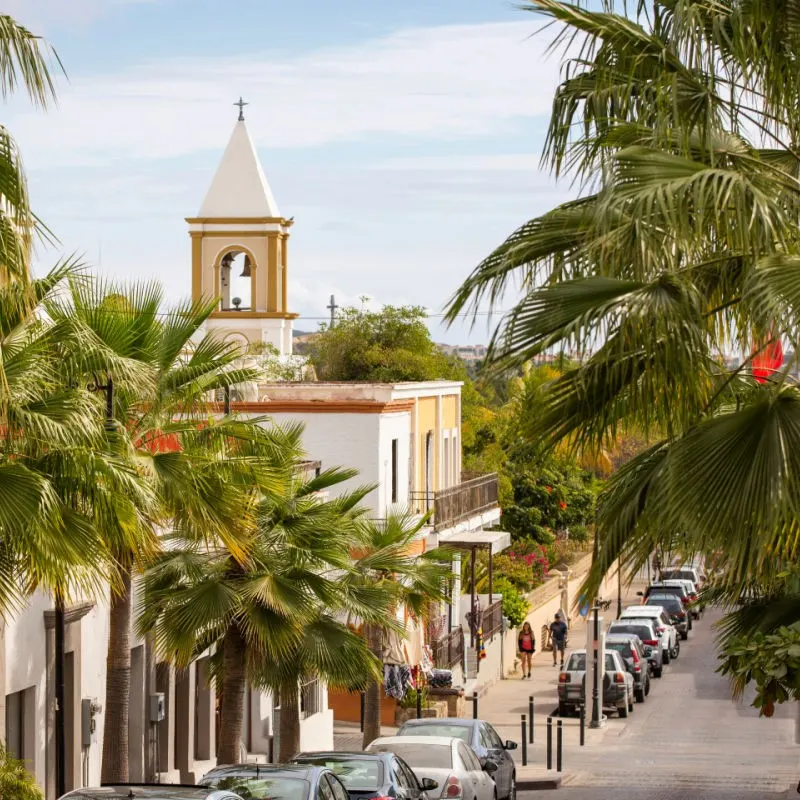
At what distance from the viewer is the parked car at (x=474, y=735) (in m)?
21.9

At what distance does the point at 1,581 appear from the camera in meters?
12.0

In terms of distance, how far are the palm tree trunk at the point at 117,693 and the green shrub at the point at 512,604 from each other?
2968 cm

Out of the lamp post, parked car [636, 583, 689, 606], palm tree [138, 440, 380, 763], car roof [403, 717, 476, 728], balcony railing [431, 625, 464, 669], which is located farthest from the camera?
parked car [636, 583, 689, 606]

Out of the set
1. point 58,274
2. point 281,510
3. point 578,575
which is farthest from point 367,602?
point 578,575

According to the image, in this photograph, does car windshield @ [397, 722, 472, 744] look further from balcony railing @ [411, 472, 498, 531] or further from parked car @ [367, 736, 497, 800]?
balcony railing @ [411, 472, 498, 531]

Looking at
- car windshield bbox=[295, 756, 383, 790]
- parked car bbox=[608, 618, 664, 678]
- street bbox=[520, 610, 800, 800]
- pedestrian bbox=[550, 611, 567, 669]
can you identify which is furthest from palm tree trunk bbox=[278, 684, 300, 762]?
pedestrian bbox=[550, 611, 567, 669]

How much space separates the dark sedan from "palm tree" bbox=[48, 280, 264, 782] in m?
2.14

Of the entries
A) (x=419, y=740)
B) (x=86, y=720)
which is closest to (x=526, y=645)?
(x=419, y=740)

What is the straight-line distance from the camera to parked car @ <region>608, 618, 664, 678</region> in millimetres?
46094

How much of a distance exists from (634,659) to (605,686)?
3.35 metres

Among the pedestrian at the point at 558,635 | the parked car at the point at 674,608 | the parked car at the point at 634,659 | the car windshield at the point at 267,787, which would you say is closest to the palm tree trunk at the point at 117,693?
the car windshield at the point at 267,787

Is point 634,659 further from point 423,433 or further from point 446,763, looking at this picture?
point 446,763

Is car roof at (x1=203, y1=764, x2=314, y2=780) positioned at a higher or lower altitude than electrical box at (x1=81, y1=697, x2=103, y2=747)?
higher

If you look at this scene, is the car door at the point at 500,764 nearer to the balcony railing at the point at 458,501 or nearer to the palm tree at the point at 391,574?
the palm tree at the point at 391,574
